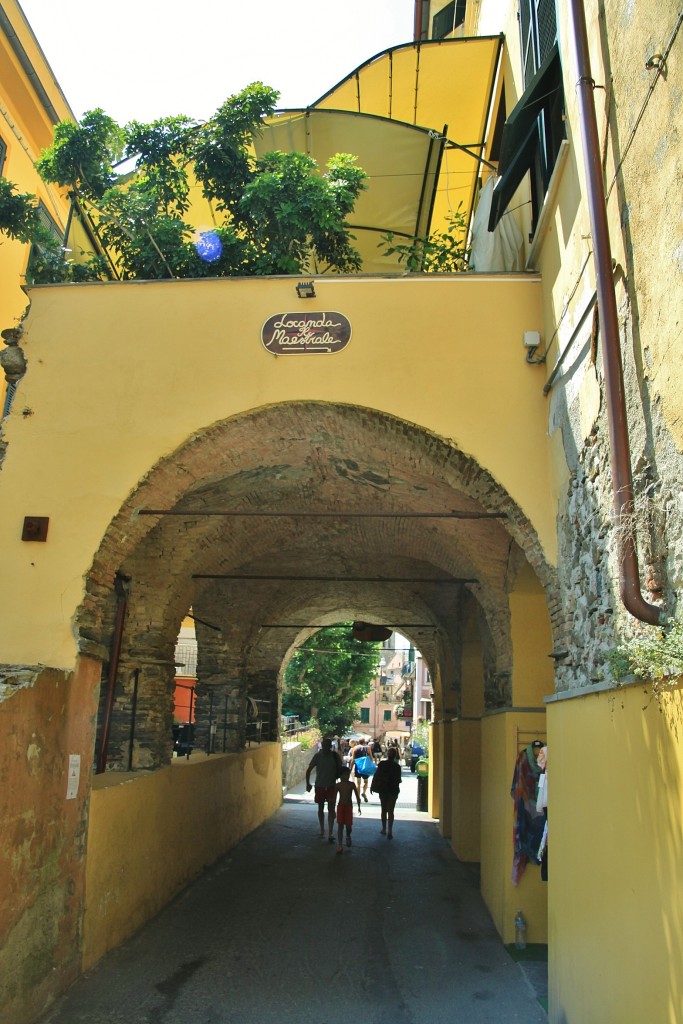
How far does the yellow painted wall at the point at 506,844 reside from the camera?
7320 mm

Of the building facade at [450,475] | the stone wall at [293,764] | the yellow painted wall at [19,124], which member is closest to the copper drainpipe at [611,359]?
the building facade at [450,475]

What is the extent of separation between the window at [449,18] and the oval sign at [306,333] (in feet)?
34.5

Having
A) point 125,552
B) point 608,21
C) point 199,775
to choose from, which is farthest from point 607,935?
point 199,775

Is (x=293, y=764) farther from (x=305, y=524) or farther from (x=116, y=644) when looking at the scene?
(x=116, y=644)

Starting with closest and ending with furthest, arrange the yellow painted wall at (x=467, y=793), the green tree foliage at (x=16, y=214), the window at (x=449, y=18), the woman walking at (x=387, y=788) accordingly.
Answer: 1. the green tree foliage at (x=16, y=214)
2. the yellow painted wall at (x=467, y=793)
3. the woman walking at (x=387, y=788)
4. the window at (x=449, y=18)

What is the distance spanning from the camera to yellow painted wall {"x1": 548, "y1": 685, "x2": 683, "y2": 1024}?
3521 mm

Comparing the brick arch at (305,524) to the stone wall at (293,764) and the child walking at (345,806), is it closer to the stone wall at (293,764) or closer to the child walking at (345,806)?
the child walking at (345,806)

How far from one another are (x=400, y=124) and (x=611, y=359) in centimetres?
591

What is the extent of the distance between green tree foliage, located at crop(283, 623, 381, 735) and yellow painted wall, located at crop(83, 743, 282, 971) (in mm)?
19068

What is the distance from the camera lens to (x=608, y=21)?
4.73 m

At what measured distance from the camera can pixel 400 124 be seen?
9.11m

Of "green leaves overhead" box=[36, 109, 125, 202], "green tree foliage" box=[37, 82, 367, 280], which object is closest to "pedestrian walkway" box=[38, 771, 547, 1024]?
"green tree foliage" box=[37, 82, 367, 280]

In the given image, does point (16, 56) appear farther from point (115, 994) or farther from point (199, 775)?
point (115, 994)

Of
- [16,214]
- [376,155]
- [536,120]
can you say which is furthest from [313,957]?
[376,155]
